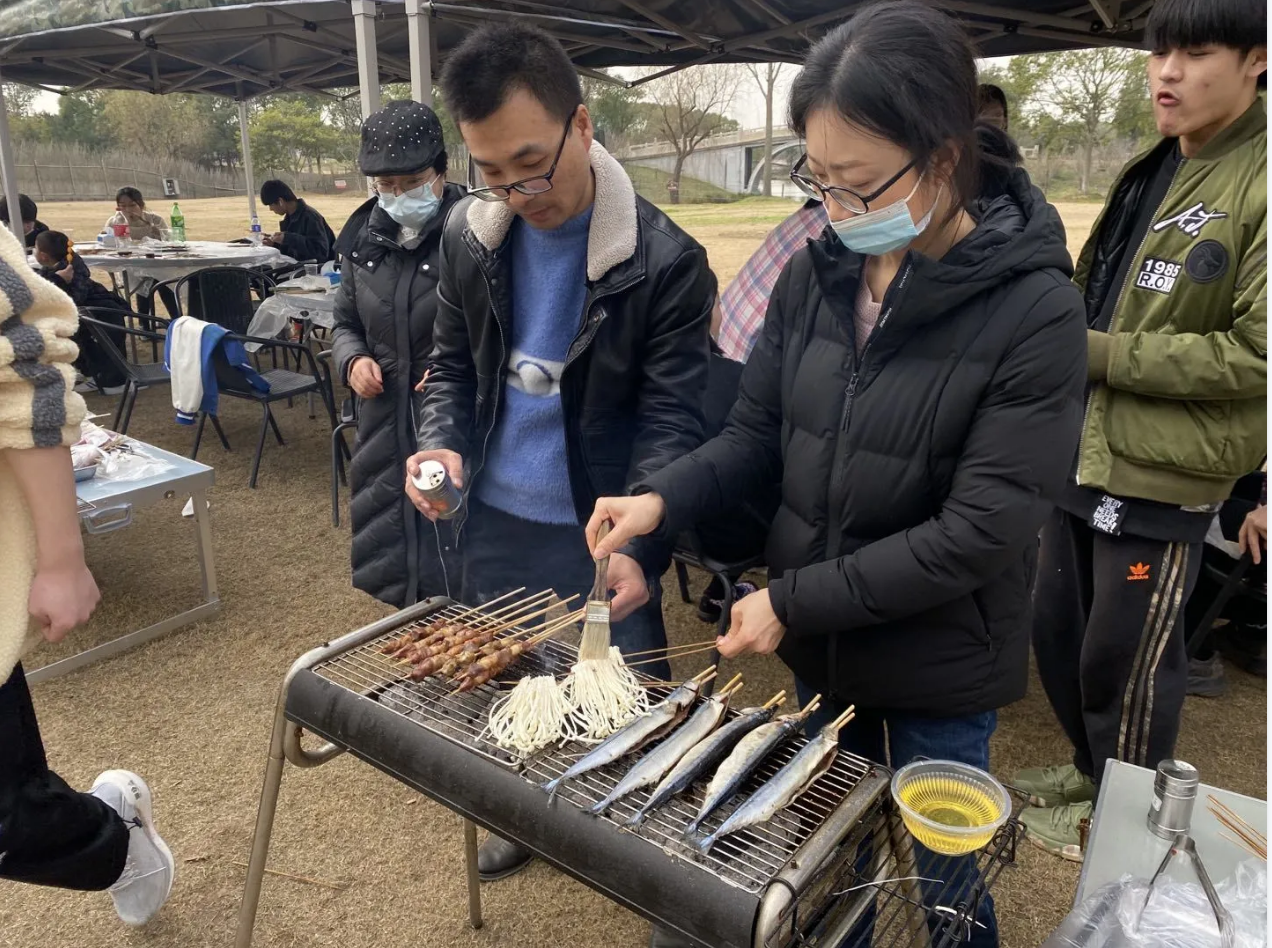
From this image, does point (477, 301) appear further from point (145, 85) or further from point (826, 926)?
point (145, 85)

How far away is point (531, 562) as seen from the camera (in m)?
2.76

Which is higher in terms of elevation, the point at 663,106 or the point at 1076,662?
the point at 663,106

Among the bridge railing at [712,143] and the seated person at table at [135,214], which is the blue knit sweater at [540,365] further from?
the bridge railing at [712,143]

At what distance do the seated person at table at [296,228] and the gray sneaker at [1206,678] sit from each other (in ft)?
33.6

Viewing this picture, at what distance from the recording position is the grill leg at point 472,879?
257 cm

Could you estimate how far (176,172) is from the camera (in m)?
33.6

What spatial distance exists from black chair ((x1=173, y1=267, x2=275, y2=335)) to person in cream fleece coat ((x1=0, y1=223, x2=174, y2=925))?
5914 millimetres

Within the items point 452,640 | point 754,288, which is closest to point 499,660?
point 452,640

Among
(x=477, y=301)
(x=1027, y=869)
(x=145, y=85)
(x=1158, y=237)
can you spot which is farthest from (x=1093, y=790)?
(x=145, y=85)

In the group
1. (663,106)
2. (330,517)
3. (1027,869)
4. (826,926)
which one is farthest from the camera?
(663,106)

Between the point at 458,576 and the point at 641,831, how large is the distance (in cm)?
172

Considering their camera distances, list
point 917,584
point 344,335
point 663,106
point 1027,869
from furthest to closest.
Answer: point 663,106, point 344,335, point 1027,869, point 917,584

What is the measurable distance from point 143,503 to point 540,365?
2.73 m

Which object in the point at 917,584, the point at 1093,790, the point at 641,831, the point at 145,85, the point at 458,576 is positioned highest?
the point at 145,85
